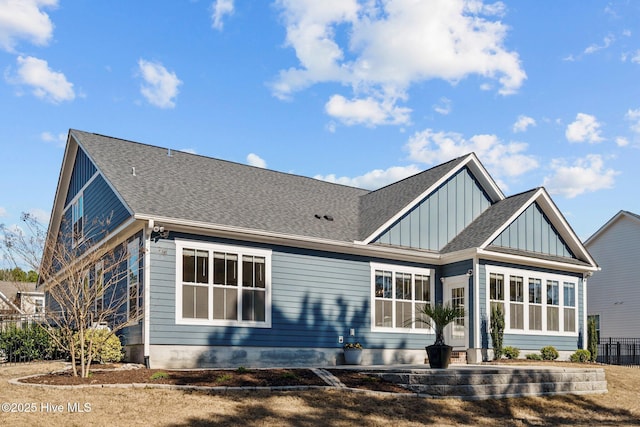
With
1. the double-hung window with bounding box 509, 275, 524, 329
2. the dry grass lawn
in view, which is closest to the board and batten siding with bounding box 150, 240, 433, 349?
the double-hung window with bounding box 509, 275, 524, 329

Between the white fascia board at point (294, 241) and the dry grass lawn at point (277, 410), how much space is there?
4.94m

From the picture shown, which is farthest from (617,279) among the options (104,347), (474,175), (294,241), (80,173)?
(104,347)

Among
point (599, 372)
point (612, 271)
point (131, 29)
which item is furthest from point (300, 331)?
point (612, 271)

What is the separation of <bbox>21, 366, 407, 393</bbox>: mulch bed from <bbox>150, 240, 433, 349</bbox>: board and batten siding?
1829mm

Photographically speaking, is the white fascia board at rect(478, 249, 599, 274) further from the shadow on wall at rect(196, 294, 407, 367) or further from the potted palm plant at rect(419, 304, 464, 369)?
the potted palm plant at rect(419, 304, 464, 369)

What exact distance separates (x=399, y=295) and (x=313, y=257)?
11.2ft

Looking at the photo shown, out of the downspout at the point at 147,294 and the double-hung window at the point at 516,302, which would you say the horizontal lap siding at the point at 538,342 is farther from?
the downspout at the point at 147,294

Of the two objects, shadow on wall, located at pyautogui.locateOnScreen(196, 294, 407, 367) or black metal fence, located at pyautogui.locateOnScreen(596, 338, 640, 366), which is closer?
shadow on wall, located at pyautogui.locateOnScreen(196, 294, 407, 367)

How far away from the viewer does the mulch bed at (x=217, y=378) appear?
13383 mm

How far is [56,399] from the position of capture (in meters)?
11.7

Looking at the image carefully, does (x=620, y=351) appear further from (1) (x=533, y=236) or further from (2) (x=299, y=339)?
(2) (x=299, y=339)

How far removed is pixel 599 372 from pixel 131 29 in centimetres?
1432

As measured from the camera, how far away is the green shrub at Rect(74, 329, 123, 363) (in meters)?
16.2

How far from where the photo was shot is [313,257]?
1945cm
